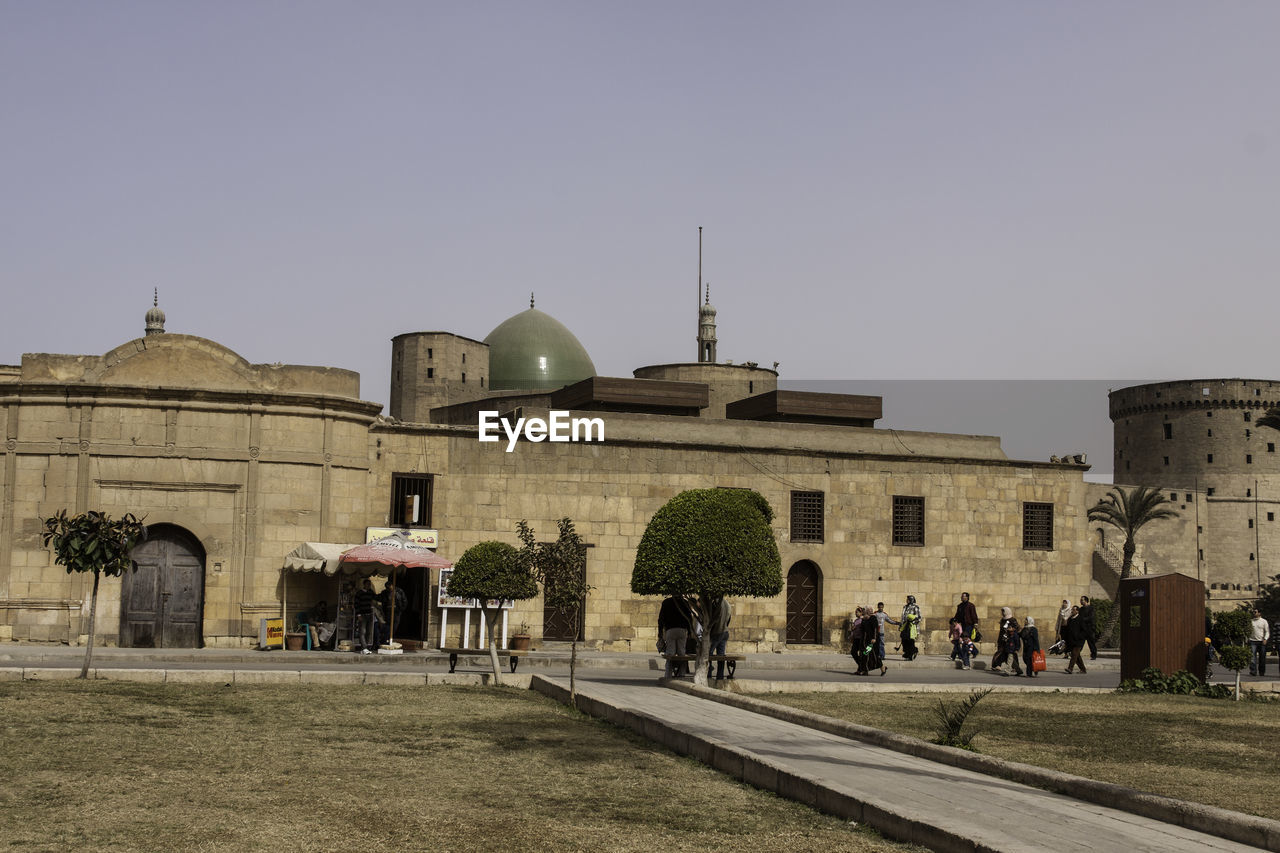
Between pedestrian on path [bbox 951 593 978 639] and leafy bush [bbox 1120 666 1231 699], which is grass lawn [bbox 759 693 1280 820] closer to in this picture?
leafy bush [bbox 1120 666 1231 699]

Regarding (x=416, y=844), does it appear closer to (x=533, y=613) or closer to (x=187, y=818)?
(x=187, y=818)

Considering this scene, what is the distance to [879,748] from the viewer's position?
456 inches

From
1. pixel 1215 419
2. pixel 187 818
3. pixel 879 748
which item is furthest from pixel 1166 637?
pixel 1215 419

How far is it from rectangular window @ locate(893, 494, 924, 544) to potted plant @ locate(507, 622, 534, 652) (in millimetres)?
9530

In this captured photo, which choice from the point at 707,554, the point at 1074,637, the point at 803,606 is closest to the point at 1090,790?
the point at 707,554

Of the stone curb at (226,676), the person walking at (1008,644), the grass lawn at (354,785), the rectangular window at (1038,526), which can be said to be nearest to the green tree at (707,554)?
the stone curb at (226,676)

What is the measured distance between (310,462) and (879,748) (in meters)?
16.4

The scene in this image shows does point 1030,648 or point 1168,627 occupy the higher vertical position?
point 1168,627

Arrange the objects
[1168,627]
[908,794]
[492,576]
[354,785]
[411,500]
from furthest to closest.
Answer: [411,500] < [1168,627] < [492,576] < [354,785] < [908,794]

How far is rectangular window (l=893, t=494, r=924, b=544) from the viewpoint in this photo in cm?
3055

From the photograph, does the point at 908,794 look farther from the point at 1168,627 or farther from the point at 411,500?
the point at 411,500

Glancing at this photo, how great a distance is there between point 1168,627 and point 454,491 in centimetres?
1423

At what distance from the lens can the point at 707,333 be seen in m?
52.4

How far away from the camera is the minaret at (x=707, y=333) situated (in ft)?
171
